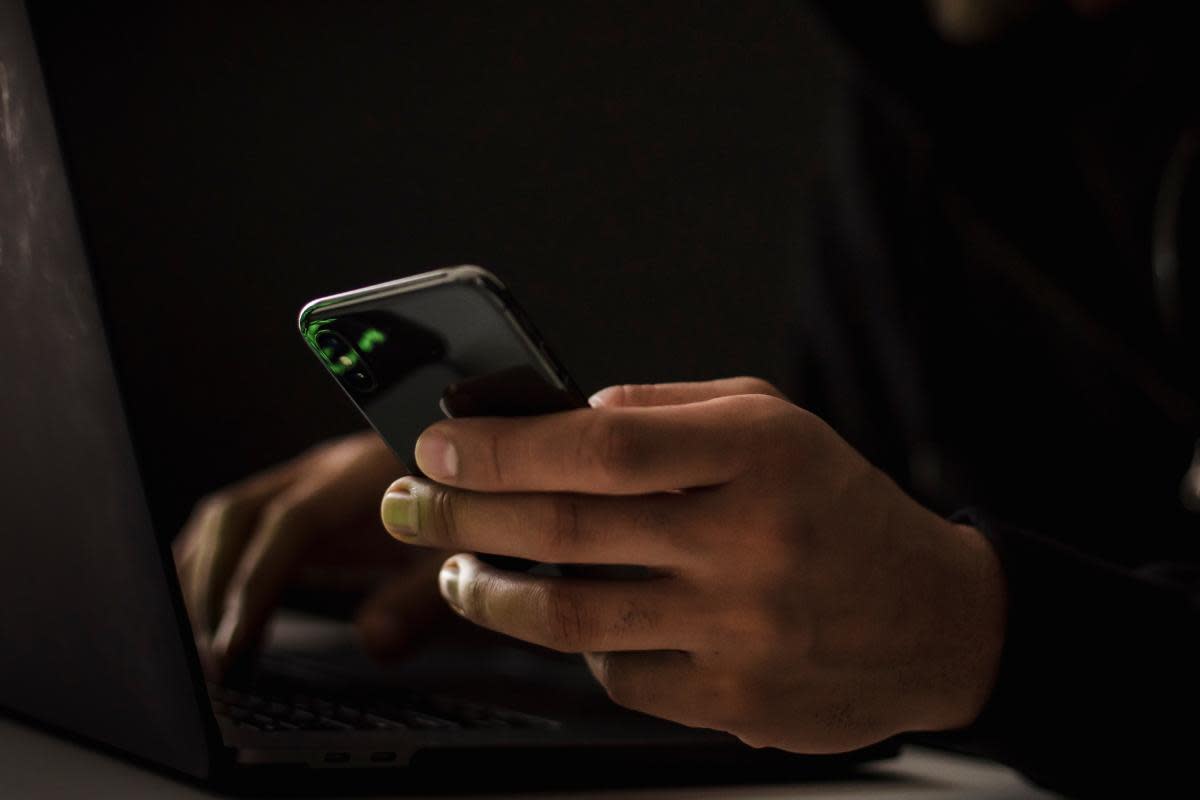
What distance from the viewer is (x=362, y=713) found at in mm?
513

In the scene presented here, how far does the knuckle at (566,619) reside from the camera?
418mm

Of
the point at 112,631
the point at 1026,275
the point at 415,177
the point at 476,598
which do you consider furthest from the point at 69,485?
the point at 415,177

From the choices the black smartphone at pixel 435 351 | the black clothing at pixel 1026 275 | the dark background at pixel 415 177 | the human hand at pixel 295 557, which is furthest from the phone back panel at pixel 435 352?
the dark background at pixel 415 177

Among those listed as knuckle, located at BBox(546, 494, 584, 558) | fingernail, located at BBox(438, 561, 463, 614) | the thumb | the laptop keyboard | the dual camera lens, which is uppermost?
the dual camera lens

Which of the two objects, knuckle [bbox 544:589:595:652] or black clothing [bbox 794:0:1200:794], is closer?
knuckle [bbox 544:589:595:652]

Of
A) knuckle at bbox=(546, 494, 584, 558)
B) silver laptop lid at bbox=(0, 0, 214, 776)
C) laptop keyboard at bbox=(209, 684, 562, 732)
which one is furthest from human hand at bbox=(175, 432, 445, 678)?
knuckle at bbox=(546, 494, 584, 558)

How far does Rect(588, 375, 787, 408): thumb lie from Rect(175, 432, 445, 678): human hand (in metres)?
0.34

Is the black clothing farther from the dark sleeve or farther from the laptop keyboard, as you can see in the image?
the laptop keyboard

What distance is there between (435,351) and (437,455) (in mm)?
39

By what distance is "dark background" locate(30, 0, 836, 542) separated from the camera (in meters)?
1.87

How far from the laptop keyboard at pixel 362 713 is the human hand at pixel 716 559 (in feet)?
0.23

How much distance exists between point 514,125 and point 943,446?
1187mm

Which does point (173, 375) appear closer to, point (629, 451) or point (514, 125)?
point (514, 125)

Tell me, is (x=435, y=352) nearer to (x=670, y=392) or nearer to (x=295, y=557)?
(x=670, y=392)
